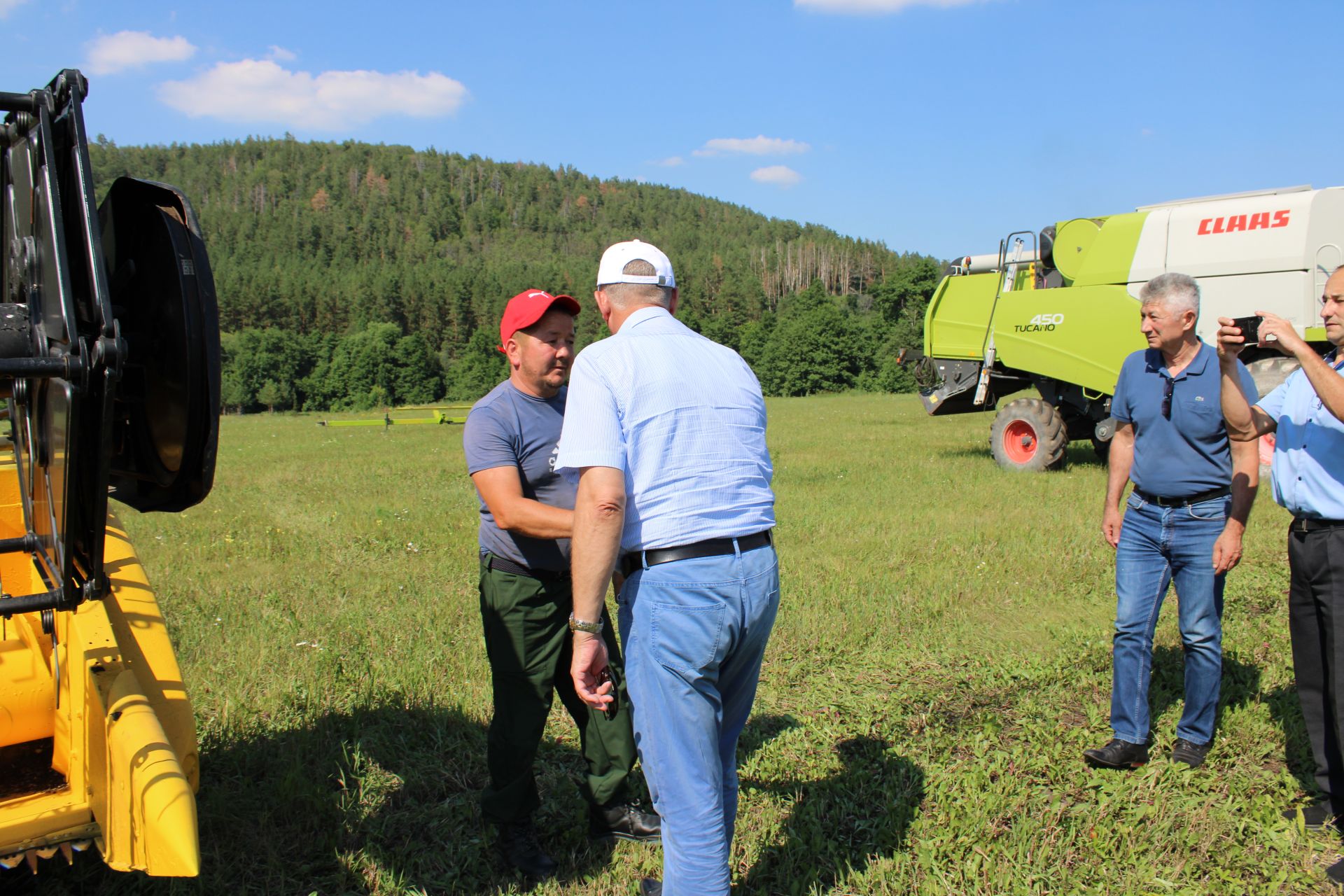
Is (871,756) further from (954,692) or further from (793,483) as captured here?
(793,483)

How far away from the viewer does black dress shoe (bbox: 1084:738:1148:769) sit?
3822 millimetres

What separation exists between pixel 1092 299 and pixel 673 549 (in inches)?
439

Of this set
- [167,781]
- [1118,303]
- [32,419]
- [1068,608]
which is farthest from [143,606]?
[1118,303]

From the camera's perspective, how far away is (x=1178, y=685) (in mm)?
4684

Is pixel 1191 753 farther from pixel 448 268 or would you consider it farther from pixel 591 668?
pixel 448 268

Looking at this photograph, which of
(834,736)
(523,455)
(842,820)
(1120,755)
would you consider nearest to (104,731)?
(523,455)

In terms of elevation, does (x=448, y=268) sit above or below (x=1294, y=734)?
above

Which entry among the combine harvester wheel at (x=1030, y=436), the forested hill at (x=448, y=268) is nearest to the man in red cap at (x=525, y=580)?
the combine harvester wheel at (x=1030, y=436)

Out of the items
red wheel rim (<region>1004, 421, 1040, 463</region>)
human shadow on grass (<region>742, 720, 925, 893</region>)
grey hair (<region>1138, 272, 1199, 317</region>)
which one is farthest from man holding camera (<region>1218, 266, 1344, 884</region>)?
red wheel rim (<region>1004, 421, 1040, 463</region>)

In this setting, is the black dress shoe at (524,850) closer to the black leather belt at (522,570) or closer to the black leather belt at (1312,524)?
the black leather belt at (522,570)

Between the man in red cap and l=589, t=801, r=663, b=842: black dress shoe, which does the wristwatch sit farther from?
l=589, t=801, r=663, b=842: black dress shoe

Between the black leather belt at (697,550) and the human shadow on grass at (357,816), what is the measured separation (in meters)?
1.40

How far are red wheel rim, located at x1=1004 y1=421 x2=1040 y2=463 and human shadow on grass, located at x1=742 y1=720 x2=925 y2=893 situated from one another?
9.91m

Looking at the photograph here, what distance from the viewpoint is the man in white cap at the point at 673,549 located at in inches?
95.3
